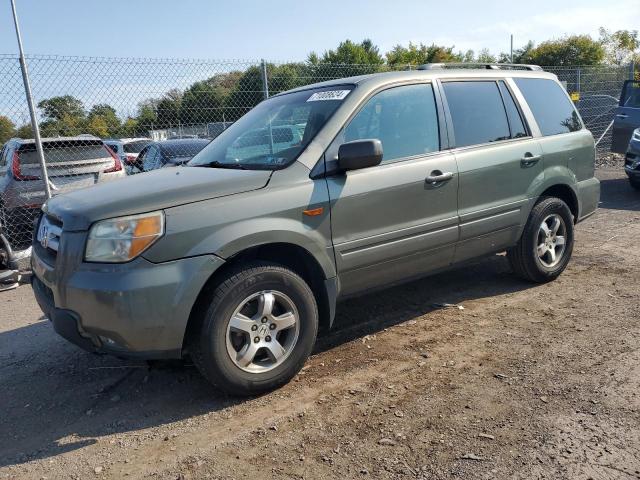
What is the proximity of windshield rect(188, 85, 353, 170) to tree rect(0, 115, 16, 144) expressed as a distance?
459 centimetres

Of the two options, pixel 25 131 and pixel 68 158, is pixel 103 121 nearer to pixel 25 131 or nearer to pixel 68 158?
pixel 68 158

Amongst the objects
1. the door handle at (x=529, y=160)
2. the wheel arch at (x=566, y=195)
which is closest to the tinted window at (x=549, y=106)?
the door handle at (x=529, y=160)

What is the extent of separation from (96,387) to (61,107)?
5.54m

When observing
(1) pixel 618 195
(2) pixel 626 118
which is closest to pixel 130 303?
(1) pixel 618 195

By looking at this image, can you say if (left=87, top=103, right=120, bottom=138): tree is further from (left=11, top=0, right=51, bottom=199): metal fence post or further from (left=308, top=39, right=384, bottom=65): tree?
(left=308, top=39, right=384, bottom=65): tree

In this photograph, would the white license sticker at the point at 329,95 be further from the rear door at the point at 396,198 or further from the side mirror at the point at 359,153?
the side mirror at the point at 359,153

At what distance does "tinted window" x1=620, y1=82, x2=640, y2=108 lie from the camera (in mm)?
10284

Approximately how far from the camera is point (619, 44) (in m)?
44.7

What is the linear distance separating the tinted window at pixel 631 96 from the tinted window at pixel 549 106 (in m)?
6.17

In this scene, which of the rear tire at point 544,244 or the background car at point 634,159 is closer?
the rear tire at point 544,244

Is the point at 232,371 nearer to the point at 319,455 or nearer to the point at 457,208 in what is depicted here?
the point at 319,455

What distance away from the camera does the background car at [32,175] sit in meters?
7.66

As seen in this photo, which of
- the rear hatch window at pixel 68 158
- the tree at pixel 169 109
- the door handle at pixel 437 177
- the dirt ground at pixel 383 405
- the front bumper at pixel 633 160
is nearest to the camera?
the dirt ground at pixel 383 405

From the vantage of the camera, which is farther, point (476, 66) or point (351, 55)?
→ point (351, 55)
